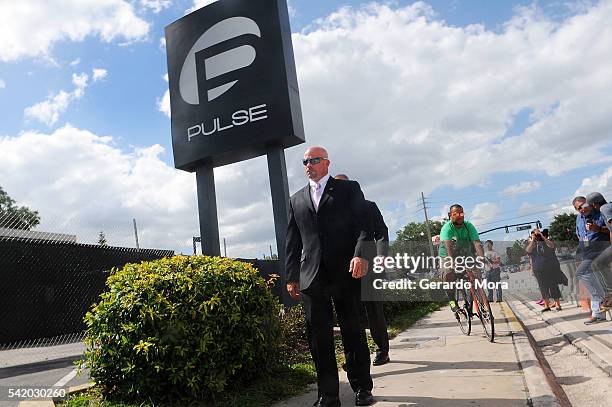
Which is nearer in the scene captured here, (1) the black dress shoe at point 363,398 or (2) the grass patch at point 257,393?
(1) the black dress shoe at point 363,398

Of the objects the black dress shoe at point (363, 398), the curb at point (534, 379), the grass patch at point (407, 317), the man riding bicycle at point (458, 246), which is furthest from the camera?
the grass patch at point (407, 317)

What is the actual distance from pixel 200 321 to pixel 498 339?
3998 mm

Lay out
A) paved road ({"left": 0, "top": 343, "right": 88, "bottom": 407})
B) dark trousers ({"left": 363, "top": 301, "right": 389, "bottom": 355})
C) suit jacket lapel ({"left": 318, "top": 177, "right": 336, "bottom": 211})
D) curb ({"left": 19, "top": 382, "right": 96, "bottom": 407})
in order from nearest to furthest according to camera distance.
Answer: suit jacket lapel ({"left": 318, "top": 177, "right": 336, "bottom": 211}), curb ({"left": 19, "top": 382, "right": 96, "bottom": 407}), dark trousers ({"left": 363, "top": 301, "right": 389, "bottom": 355}), paved road ({"left": 0, "top": 343, "right": 88, "bottom": 407})

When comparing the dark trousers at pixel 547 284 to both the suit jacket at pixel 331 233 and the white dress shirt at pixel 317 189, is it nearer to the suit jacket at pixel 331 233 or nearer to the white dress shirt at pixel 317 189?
the suit jacket at pixel 331 233

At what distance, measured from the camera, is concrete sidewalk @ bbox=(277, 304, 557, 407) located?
3206 mm

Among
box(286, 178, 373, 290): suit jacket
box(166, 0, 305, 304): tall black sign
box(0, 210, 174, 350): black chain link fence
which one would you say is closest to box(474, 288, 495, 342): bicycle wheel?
box(286, 178, 373, 290): suit jacket

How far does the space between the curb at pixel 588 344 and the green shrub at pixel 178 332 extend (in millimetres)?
2978

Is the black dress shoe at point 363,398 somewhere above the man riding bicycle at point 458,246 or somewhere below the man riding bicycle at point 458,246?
below

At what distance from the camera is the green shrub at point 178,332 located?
360 cm

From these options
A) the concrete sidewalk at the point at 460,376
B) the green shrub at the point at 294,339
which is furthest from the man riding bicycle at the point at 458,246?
the green shrub at the point at 294,339

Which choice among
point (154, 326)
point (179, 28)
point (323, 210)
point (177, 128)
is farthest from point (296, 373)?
point (179, 28)

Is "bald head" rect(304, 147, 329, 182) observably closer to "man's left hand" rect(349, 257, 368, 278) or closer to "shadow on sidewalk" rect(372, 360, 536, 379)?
"man's left hand" rect(349, 257, 368, 278)

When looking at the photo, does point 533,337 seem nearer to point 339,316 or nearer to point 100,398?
point 339,316

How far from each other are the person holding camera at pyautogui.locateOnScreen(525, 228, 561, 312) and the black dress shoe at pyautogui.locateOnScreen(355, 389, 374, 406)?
22.6 feet
